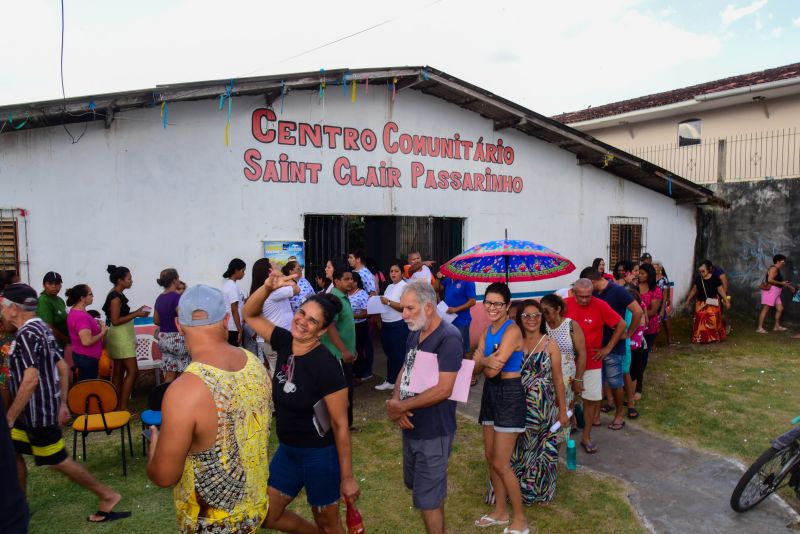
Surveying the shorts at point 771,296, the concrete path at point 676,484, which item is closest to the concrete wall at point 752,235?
the shorts at point 771,296

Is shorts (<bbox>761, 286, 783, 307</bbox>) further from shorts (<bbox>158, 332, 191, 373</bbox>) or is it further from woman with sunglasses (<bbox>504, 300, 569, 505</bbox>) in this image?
shorts (<bbox>158, 332, 191, 373</bbox>)

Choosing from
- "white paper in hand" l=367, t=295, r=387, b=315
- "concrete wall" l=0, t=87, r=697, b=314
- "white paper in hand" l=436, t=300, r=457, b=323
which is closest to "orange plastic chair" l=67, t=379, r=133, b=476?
"concrete wall" l=0, t=87, r=697, b=314

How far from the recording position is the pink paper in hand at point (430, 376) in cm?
330

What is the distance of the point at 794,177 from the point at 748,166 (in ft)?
4.18

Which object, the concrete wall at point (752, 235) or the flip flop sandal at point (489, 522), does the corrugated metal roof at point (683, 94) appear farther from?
the flip flop sandal at point (489, 522)

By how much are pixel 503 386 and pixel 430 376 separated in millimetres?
820

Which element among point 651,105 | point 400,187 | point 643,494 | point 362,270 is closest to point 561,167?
point 400,187

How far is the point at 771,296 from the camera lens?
11.9 m

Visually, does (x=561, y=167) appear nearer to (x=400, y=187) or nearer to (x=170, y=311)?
(x=400, y=187)

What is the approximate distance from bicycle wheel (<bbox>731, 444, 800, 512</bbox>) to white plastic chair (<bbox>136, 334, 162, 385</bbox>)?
6.46m

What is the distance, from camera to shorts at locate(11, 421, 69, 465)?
12.5 feet

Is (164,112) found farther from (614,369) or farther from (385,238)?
(614,369)

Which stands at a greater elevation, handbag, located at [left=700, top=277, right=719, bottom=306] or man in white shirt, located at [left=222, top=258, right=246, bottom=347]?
man in white shirt, located at [left=222, top=258, right=246, bottom=347]

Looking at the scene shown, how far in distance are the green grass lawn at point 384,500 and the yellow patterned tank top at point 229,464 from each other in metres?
1.93
